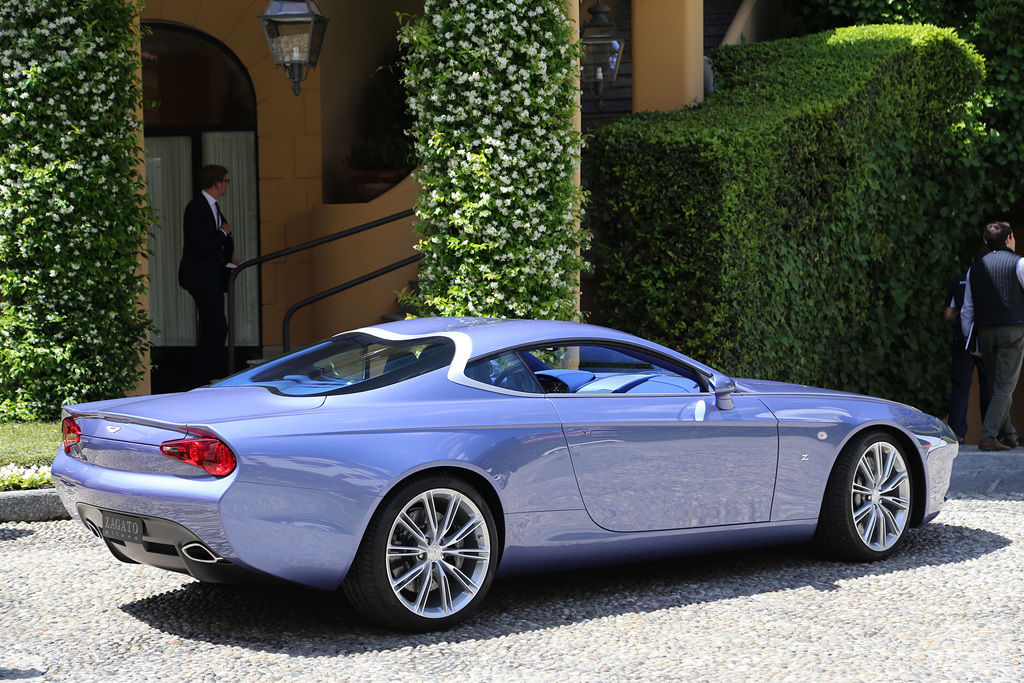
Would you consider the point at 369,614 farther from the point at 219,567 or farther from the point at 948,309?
the point at 948,309

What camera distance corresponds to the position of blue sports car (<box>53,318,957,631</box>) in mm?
4309

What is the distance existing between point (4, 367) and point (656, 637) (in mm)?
6170

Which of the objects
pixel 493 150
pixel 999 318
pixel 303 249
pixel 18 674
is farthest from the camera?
pixel 303 249

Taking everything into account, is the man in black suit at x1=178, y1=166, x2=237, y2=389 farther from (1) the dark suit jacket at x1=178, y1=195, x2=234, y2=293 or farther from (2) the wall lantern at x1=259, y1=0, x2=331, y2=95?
(2) the wall lantern at x1=259, y1=0, x2=331, y2=95

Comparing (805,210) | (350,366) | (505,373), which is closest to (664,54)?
(805,210)

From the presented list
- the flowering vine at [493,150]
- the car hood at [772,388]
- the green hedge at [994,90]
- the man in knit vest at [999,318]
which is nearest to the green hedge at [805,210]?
the green hedge at [994,90]

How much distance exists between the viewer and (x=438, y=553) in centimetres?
462

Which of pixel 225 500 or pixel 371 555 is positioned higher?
pixel 225 500

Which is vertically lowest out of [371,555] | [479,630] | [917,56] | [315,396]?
[479,630]

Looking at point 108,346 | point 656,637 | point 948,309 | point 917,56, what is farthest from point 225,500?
point 917,56

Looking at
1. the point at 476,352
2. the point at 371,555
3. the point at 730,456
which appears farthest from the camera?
the point at 730,456

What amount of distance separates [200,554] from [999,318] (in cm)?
723

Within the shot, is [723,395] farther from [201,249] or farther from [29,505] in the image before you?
[201,249]

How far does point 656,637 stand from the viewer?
462 cm
